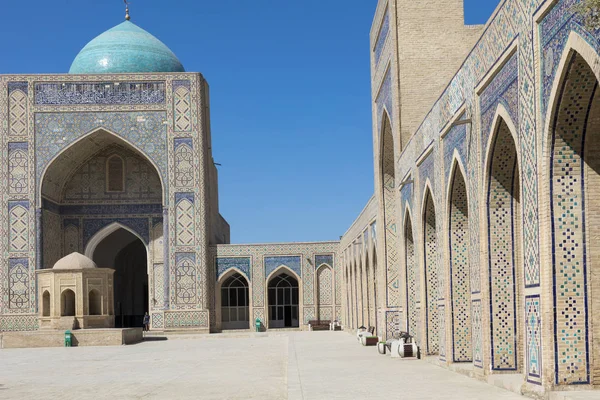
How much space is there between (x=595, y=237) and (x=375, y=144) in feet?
39.6

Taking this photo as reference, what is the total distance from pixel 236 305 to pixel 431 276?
16.6 meters

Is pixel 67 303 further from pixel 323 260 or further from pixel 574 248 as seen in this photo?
pixel 574 248

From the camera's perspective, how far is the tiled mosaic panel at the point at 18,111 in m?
25.4

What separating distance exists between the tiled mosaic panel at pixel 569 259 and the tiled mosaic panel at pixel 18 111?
21325 mm

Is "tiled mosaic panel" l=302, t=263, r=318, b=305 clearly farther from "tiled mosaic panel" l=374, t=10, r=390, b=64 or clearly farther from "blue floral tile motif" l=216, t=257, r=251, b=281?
"tiled mosaic panel" l=374, t=10, r=390, b=64

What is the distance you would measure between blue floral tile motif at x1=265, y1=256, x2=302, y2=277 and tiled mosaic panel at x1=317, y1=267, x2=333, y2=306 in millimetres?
710

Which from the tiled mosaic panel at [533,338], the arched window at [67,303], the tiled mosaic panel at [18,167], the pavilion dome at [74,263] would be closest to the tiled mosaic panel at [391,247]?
the pavilion dome at [74,263]

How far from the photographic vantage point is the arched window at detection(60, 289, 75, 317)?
72.2ft

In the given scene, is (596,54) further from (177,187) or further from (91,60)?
(91,60)

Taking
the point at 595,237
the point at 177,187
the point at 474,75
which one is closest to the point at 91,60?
the point at 177,187

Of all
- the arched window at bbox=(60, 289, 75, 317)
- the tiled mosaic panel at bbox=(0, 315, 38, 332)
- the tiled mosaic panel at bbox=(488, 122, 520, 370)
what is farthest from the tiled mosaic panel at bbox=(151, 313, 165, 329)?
the tiled mosaic panel at bbox=(488, 122, 520, 370)

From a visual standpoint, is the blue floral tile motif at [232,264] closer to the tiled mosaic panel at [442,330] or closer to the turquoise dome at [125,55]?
the turquoise dome at [125,55]

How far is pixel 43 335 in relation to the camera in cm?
2080

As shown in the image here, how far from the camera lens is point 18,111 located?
25.5 metres
